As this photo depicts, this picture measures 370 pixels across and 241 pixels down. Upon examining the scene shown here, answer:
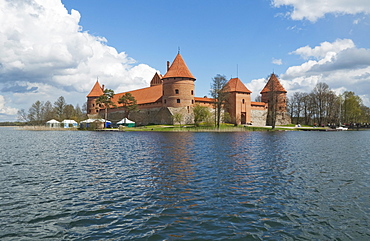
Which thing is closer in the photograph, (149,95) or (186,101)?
(186,101)

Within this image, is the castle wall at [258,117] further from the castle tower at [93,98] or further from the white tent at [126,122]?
the castle tower at [93,98]

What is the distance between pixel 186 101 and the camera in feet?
202

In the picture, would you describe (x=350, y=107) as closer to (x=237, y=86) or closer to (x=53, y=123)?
(x=237, y=86)

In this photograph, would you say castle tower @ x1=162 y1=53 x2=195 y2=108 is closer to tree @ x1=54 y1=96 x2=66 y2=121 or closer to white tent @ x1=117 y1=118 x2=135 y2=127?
white tent @ x1=117 y1=118 x2=135 y2=127

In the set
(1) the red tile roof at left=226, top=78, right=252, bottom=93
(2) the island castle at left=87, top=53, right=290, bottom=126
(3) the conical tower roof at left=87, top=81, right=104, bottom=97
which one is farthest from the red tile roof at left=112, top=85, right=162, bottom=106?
(1) the red tile roof at left=226, top=78, right=252, bottom=93

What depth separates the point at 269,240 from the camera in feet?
17.9

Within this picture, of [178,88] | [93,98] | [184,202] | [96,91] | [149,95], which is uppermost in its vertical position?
[96,91]

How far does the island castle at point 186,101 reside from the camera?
61.0 m

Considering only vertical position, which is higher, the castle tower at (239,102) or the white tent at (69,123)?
the castle tower at (239,102)

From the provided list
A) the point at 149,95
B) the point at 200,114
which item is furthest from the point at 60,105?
the point at 200,114

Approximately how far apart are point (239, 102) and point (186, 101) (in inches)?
552

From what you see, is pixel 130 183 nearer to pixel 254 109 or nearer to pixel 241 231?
pixel 241 231

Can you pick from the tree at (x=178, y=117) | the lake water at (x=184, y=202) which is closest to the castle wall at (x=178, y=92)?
the tree at (x=178, y=117)

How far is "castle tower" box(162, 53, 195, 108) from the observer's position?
61.3m
